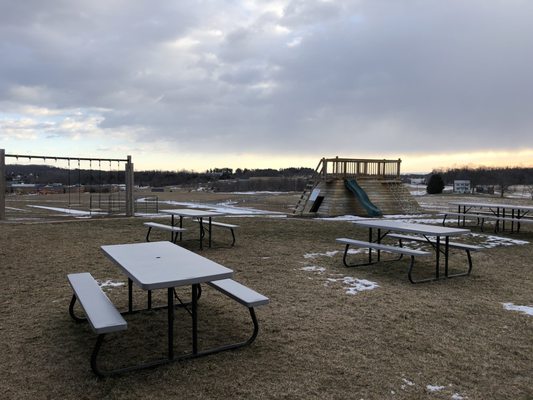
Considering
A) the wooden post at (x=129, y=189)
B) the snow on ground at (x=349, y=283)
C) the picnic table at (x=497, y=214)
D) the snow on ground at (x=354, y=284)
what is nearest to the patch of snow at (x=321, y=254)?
the snow on ground at (x=349, y=283)

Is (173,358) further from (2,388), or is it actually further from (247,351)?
(2,388)

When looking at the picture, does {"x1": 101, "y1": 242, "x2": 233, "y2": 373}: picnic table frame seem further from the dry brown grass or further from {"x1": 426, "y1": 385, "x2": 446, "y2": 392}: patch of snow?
{"x1": 426, "y1": 385, "x2": 446, "y2": 392}: patch of snow

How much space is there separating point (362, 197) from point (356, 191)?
346mm

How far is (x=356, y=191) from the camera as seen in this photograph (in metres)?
17.5

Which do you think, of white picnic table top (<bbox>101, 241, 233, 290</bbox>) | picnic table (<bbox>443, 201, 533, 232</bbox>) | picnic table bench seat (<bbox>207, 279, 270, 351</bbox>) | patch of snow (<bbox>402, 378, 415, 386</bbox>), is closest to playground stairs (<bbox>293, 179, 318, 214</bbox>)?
picnic table (<bbox>443, 201, 533, 232</bbox>)

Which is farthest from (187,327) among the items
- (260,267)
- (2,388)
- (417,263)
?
(417,263)

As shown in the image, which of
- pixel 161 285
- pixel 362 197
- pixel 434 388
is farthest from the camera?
pixel 362 197

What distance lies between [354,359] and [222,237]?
704cm

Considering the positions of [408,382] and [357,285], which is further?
[357,285]

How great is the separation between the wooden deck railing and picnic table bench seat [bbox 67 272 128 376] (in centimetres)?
1418

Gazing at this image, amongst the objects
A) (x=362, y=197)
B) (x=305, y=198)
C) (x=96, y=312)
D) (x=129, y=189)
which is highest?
(x=129, y=189)

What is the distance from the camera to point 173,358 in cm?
325

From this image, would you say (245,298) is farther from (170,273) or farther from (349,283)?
(349,283)

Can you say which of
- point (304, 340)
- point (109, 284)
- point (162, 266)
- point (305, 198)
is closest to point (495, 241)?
point (304, 340)
